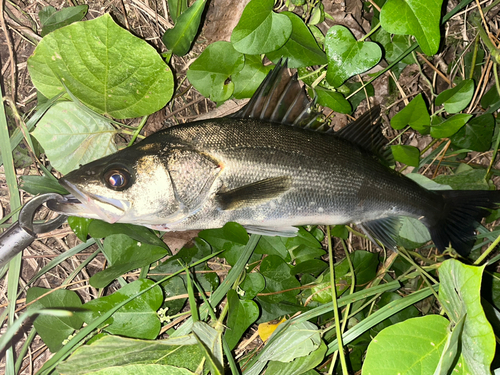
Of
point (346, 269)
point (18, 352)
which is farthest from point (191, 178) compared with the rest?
point (18, 352)

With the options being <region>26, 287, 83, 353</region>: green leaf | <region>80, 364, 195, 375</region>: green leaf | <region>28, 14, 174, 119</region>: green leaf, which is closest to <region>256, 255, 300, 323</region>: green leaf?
<region>80, 364, 195, 375</region>: green leaf

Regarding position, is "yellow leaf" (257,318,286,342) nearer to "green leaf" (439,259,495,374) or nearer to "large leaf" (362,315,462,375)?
"large leaf" (362,315,462,375)

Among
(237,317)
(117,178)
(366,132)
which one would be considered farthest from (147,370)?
(366,132)

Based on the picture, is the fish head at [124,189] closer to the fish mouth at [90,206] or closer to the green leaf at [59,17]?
the fish mouth at [90,206]

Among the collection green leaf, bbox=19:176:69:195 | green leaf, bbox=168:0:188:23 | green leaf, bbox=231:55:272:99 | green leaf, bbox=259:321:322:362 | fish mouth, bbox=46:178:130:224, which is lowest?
green leaf, bbox=259:321:322:362

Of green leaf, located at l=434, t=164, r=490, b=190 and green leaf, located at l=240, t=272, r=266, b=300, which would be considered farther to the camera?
green leaf, located at l=434, t=164, r=490, b=190

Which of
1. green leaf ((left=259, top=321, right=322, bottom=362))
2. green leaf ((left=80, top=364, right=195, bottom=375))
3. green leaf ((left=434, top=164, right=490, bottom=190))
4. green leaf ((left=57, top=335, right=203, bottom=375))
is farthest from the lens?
green leaf ((left=434, top=164, right=490, bottom=190))

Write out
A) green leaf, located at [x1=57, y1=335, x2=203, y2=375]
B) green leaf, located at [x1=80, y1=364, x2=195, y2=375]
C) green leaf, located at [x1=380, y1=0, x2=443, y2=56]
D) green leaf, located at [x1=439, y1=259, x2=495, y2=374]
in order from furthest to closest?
green leaf, located at [x1=380, y1=0, x2=443, y2=56]
green leaf, located at [x1=57, y1=335, x2=203, y2=375]
green leaf, located at [x1=80, y1=364, x2=195, y2=375]
green leaf, located at [x1=439, y1=259, x2=495, y2=374]

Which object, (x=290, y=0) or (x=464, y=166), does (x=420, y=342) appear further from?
(x=290, y=0)
